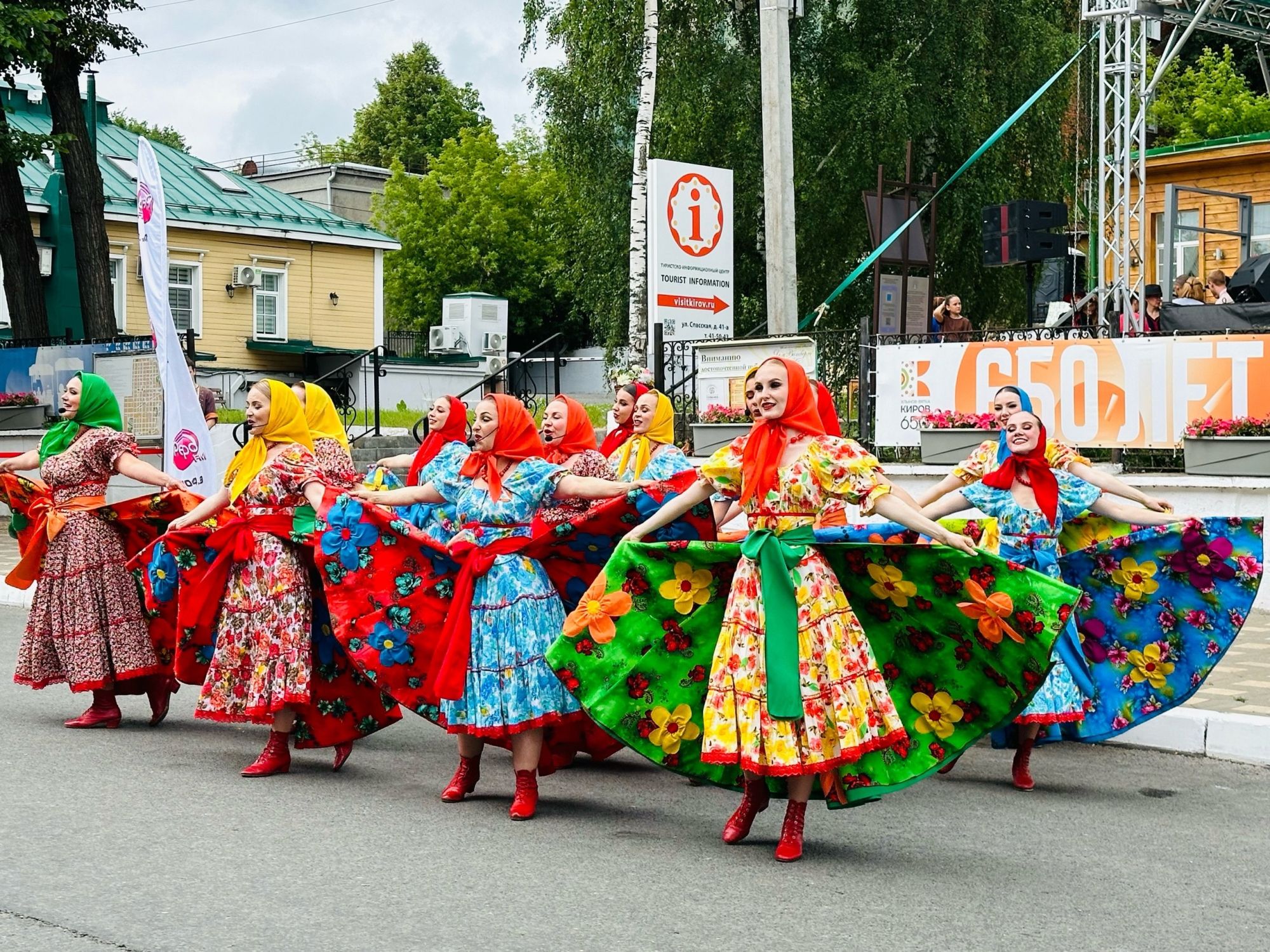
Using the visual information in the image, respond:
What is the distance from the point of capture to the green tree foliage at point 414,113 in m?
68.2

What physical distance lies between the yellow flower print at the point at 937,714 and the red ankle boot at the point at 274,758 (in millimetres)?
3116

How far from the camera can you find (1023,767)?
23.9 feet

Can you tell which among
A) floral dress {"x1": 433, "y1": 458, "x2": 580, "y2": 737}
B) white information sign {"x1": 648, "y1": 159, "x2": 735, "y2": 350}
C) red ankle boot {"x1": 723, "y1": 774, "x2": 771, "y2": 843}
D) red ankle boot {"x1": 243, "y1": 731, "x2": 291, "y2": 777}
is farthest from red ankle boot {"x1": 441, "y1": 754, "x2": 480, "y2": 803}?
white information sign {"x1": 648, "y1": 159, "x2": 735, "y2": 350}

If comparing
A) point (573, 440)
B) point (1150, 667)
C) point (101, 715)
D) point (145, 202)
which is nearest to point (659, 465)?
point (573, 440)

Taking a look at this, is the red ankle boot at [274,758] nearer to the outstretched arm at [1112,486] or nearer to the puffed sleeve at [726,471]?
the puffed sleeve at [726,471]

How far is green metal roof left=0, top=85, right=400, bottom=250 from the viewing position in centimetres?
3450

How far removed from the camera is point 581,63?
26.4m

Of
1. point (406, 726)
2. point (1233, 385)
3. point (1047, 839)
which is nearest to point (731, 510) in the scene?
→ point (1047, 839)

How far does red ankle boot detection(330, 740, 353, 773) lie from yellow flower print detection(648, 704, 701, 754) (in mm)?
2114

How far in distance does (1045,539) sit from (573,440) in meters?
2.79

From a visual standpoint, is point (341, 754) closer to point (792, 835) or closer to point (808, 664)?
point (792, 835)

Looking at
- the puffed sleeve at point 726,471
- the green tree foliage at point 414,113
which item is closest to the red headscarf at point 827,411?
the puffed sleeve at point 726,471

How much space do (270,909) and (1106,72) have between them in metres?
15.9

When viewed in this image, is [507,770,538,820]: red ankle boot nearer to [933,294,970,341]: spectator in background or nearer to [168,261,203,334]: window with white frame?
[933,294,970,341]: spectator in background
